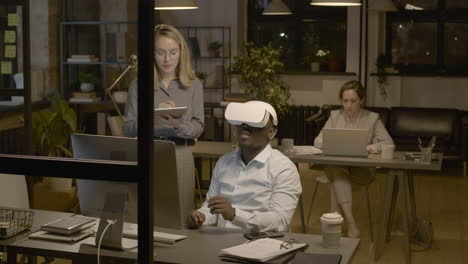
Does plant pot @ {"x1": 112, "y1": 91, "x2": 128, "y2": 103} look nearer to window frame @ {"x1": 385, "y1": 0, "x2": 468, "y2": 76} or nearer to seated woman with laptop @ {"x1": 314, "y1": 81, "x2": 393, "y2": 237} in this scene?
seated woman with laptop @ {"x1": 314, "y1": 81, "x2": 393, "y2": 237}

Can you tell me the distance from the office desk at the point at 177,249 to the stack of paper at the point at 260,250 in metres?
Answer: 0.06

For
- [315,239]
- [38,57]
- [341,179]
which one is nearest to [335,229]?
[315,239]

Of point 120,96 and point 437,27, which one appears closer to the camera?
point 120,96

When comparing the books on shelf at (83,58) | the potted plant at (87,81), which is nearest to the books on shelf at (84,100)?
the potted plant at (87,81)

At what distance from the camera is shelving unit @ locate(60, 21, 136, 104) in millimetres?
9461

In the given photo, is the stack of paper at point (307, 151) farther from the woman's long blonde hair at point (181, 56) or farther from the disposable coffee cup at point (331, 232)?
the disposable coffee cup at point (331, 232)

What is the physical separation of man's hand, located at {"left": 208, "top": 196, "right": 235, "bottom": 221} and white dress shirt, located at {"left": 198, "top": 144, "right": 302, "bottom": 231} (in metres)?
0.23

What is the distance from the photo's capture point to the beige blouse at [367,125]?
6293mm

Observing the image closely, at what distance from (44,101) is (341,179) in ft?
12.8

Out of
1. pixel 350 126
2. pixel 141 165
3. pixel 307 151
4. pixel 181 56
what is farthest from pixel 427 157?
pixel 141 165

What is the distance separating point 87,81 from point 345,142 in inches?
184

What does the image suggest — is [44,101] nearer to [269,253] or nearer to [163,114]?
[163,114]

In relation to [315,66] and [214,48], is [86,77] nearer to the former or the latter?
[214,48]

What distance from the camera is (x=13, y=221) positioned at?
10.6 feet
